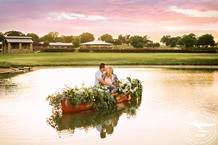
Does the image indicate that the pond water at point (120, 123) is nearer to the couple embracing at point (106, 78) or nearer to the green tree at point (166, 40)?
the couple embracing at point (106, 78)

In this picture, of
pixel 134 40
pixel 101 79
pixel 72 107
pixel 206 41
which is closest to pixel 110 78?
pixel 101 79

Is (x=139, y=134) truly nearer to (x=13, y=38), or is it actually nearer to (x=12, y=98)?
(x=12, y=98)

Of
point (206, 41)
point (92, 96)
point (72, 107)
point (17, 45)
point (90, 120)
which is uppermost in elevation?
point (206, 41)

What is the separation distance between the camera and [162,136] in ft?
26.8

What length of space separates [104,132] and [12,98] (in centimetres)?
735

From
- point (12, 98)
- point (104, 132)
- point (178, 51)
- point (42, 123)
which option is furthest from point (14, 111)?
point (178, 51)

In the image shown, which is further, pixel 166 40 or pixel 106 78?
pixel 166 40

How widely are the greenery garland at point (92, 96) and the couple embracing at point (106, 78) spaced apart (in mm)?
319

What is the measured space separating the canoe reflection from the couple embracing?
0.97 metres

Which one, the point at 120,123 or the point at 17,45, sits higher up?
the point at 17,45

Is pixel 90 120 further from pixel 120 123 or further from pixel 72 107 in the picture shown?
pixel 72 107

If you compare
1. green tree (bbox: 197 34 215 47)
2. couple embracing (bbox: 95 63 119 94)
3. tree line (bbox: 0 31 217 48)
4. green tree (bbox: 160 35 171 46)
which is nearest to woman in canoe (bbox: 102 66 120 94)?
couple embracing (bbox: 95 63 119 94)

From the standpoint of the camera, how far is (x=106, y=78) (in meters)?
12.9

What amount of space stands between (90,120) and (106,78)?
10.4 feet
